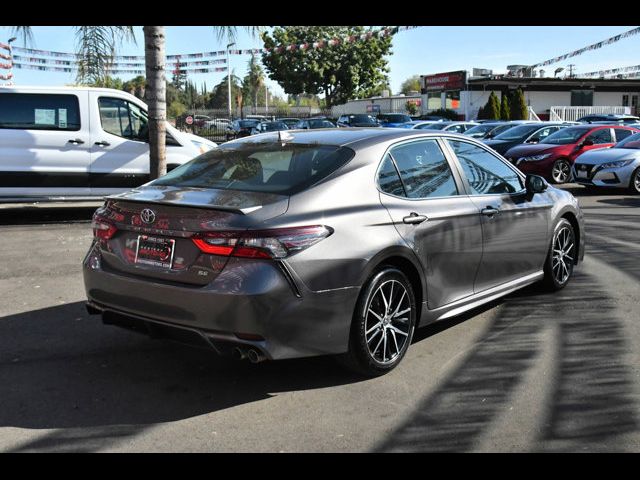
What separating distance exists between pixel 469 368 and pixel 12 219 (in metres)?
9.01

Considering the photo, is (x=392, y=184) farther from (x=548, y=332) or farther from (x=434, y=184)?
(x=548, y=332)

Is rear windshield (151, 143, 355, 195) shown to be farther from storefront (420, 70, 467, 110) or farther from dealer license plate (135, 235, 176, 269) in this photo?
storefront (420, 70, 467, 110)

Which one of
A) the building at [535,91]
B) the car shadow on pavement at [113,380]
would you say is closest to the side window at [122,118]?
the car shadow on pavement at [113,380]

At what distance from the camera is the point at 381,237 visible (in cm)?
430

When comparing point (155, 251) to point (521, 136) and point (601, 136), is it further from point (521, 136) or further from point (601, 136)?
point (521, 136)

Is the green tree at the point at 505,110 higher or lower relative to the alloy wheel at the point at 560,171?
higher

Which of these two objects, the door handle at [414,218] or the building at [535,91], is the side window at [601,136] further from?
the building at [535,91]

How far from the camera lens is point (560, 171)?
1677cm

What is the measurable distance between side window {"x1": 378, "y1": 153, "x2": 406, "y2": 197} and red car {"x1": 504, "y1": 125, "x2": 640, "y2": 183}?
12.9 m

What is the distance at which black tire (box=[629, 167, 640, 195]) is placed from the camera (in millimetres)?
14880

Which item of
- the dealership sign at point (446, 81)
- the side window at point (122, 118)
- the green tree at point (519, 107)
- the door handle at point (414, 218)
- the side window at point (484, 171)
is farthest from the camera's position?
the dealership sign at point (446, 81)

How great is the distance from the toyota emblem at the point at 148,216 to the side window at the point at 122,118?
720 centimetres

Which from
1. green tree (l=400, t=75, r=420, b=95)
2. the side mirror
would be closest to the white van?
the side mirror

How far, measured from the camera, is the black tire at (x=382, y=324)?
13.8 feet
